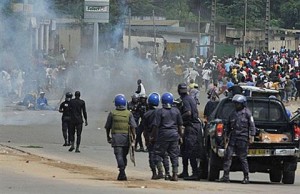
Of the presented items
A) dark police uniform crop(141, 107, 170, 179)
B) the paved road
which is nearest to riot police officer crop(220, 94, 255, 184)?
the paved road

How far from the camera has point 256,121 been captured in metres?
21.5

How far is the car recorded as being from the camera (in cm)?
2098

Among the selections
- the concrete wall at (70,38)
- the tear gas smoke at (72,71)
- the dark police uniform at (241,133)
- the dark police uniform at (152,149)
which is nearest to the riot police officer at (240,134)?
the dark police uniform at (241,133)

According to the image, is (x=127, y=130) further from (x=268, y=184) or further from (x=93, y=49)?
(x=93, y=49)

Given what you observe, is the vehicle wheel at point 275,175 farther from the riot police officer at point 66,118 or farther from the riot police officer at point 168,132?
the riot police officer at point 66,118

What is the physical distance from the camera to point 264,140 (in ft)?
69.3

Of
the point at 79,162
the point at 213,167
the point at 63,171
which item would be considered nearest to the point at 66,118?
the point at 79,162

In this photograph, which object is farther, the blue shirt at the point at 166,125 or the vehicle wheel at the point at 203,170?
the vehicle wheel at the point at 203,170

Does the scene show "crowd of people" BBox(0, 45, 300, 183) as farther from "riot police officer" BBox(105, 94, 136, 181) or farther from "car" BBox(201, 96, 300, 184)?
"car" BBox(201, 96, 300, 184)

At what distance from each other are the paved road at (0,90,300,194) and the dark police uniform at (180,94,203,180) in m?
0.61

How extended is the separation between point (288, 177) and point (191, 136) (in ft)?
6.56

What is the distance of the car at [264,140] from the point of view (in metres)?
21.0

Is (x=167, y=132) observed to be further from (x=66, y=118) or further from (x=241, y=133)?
(x=66, y=118)

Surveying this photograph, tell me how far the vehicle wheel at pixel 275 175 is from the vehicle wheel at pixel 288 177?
Answer: 467 mm
